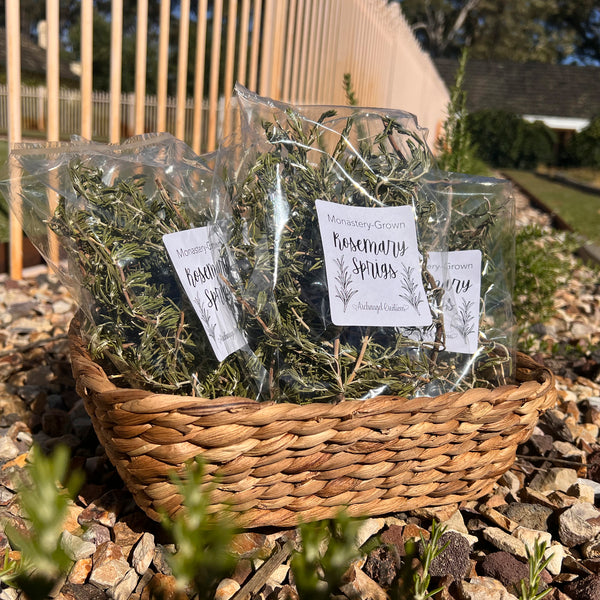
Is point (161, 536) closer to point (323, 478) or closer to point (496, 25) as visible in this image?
point (323, 478)

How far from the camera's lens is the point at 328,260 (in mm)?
1163

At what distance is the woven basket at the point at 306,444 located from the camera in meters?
1.02

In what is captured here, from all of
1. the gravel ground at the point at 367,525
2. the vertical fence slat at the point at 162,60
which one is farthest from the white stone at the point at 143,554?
the vertical fence slat at the point at 162,60

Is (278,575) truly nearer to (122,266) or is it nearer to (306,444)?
(306,444)

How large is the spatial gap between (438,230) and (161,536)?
0.83m

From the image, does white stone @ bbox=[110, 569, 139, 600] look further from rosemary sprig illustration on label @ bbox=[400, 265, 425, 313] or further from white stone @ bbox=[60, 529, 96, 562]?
rosemary sprig illustration on label @ bbox=[400, 265, 425, 313]

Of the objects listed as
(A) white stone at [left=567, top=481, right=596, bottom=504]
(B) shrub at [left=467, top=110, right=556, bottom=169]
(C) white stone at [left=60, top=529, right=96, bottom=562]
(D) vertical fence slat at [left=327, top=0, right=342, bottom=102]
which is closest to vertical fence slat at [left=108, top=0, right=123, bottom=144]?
(C) white stone at [left=60, top=529, right=96, bottom=562]

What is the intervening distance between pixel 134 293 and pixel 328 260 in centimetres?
37

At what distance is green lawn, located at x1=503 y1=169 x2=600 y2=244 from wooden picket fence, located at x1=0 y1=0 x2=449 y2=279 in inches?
94.7

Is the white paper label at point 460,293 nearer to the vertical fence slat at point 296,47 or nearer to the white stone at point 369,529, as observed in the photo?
the white stone at point 369,529

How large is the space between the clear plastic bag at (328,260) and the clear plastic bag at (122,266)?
0.10m

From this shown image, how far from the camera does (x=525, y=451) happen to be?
1665mm

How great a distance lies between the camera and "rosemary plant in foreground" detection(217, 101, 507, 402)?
1173 millimetres

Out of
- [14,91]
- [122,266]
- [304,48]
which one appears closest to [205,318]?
[122,266]
